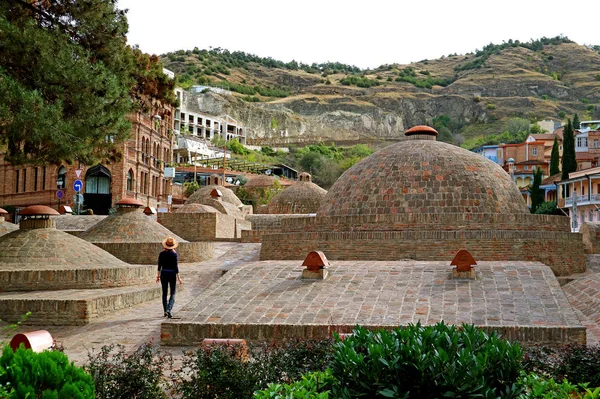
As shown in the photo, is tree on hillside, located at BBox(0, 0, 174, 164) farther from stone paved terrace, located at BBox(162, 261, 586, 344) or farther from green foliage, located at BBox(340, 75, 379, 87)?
green foliage, located at BBox(340, 75, 379, 87)

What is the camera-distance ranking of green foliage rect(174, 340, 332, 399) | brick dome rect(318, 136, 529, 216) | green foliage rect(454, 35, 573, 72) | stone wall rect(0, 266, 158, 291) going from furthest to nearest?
green foliage rect(454, 35, 573, 72)
brick dome rect(318, 136, 529, 216)
stone wall rect(0, 266, 158, 291)
green foliage rect(174, 340, 332, 399)

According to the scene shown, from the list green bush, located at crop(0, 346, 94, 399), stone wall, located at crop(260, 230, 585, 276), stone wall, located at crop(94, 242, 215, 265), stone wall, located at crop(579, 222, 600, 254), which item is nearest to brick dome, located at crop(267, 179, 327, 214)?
stone wall, located at crop(94, 242, 215, 265)

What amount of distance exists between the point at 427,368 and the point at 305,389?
0.96 meters

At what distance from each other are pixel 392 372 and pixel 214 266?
13895 millimetres

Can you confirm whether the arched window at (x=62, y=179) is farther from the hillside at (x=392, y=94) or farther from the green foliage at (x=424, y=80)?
the green foliage at (x=424, y=80)

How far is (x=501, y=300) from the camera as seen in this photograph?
887cm

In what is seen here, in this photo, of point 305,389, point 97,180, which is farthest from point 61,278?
point 97,180

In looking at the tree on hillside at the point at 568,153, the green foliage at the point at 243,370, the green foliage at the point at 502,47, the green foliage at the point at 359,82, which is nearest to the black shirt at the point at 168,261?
the green foliage at the point at 243,370

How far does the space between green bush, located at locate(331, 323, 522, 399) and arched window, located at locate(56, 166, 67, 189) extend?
33.4 m

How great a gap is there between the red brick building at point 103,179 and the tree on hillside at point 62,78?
60.3ft

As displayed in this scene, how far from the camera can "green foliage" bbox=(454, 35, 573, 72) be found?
13900cm

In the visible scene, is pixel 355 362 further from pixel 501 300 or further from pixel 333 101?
pixel 333 101

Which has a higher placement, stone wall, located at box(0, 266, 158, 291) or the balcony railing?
the balcony railing

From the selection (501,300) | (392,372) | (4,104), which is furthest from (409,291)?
(4,104)
